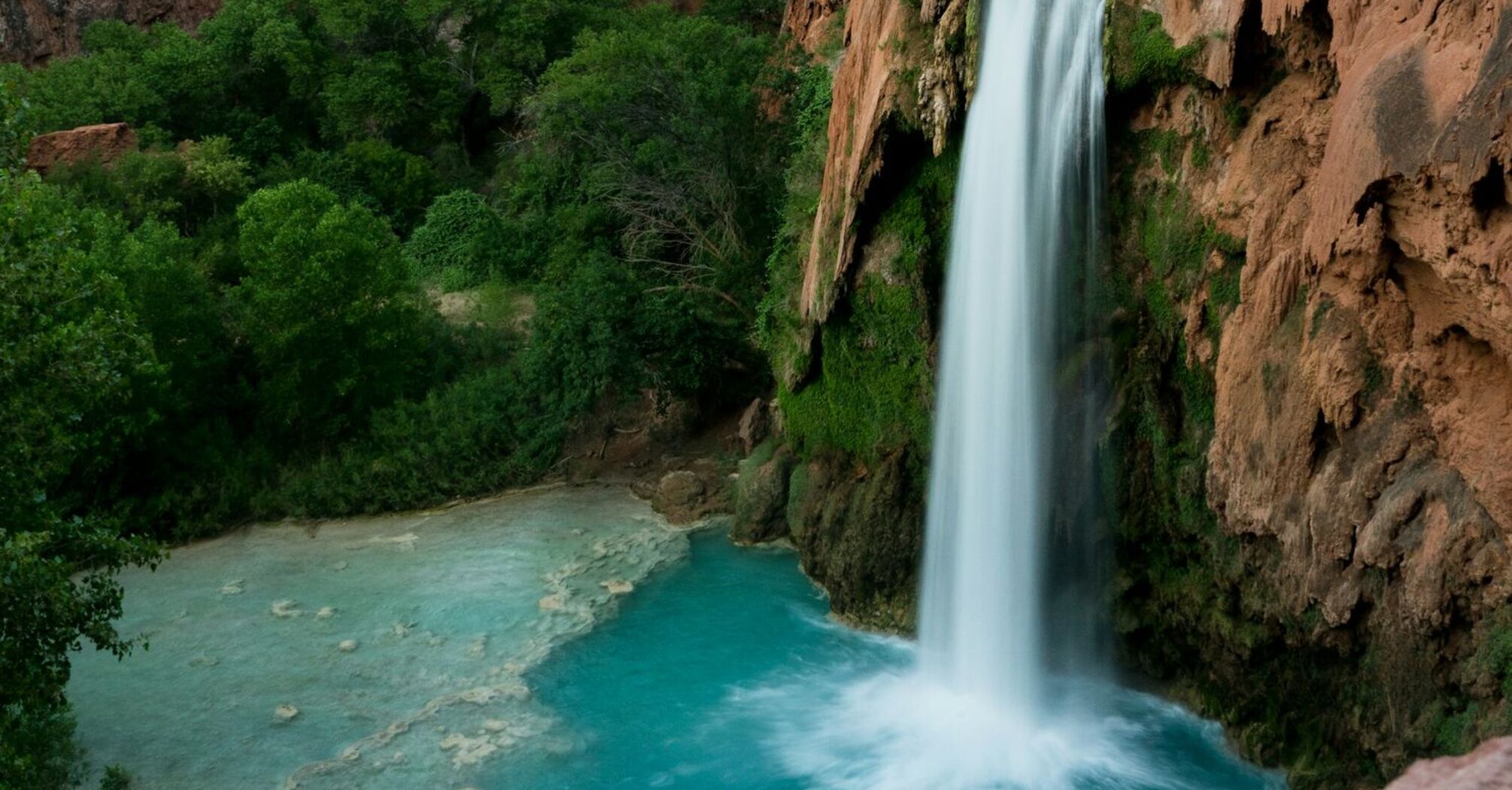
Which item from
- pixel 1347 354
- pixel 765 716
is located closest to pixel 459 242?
pixel 765 716

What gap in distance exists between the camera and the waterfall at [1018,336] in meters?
15.5

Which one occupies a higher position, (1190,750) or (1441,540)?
(1441,540)

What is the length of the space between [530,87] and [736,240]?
1367cm

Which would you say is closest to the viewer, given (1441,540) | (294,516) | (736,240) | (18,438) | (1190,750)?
(1441,540)

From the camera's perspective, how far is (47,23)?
41.8 metres

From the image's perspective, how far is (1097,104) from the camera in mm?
15211

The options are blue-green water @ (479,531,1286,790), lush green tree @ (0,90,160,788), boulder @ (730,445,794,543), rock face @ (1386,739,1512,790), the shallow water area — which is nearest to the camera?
rock face @ (1386,739,1512,790)

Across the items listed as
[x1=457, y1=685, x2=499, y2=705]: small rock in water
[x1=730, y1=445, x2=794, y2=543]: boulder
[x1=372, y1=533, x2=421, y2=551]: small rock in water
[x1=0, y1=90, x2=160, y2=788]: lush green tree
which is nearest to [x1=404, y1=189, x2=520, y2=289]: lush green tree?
[x1=372, y1=533, x2=421, y2=551]: small rock in water

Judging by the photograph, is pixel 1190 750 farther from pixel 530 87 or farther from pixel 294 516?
pixel 530 87

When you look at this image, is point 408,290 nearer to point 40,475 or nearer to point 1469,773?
point 40,475

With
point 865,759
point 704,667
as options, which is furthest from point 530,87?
point 865,759

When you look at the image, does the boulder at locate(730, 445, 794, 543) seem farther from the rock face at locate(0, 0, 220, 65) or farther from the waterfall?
the rock face at locate(0, 0, 220, 65)

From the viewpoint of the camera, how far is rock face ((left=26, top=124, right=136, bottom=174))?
3164cm

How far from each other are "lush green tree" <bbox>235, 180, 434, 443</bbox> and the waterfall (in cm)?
1337
